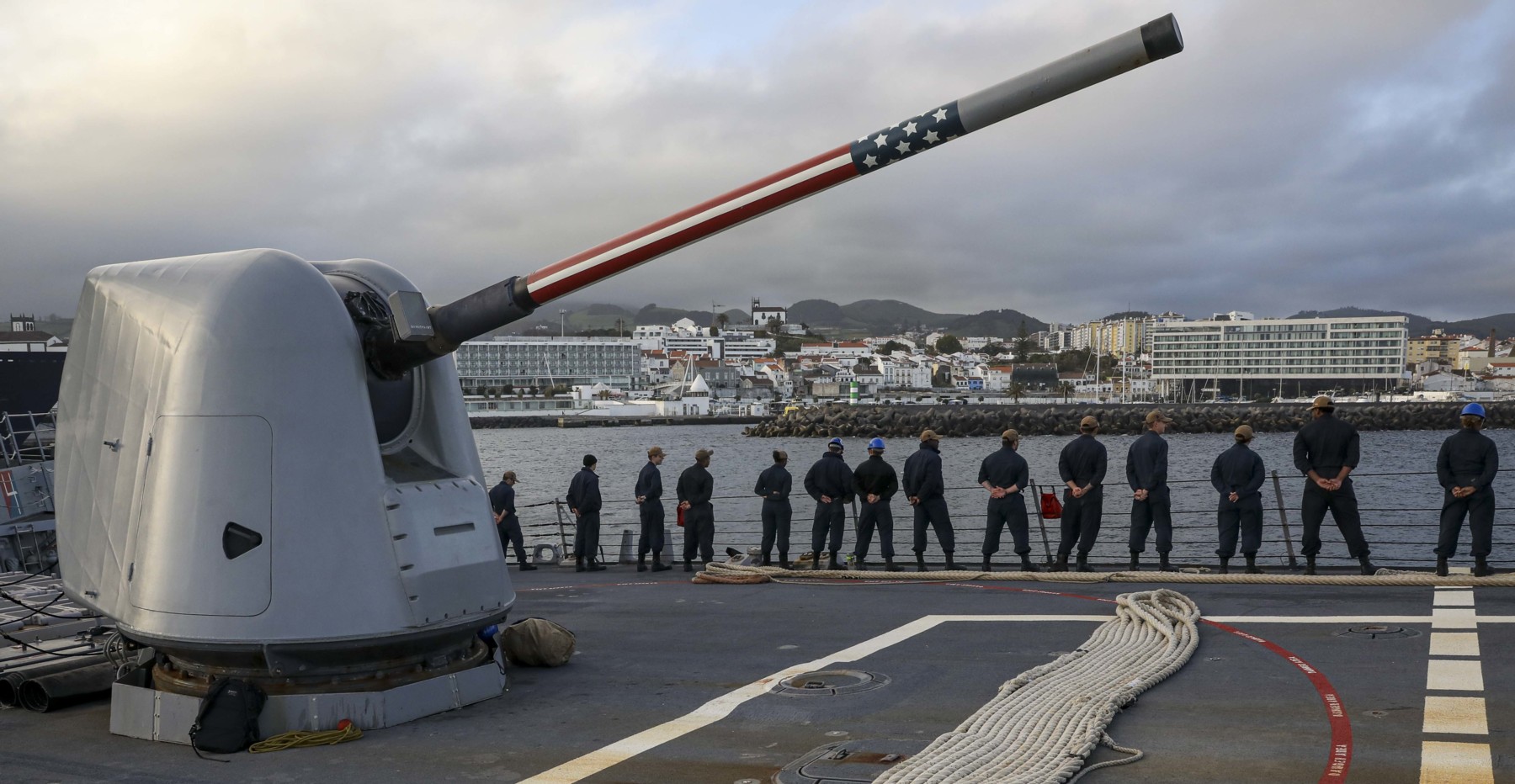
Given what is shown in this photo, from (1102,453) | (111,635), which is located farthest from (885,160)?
(1102,453)

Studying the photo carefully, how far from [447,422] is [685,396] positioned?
127 meters

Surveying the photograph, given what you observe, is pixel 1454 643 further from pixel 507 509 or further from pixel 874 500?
pixel 507 509

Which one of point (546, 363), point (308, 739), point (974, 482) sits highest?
point (546, 363)

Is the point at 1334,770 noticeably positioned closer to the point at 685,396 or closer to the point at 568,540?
the point at 568,540

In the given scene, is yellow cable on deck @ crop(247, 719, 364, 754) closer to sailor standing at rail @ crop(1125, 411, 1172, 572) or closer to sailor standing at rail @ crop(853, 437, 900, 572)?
sailor standing at rail @ crop(853, 437, 900, 572)

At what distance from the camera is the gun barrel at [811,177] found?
479cm

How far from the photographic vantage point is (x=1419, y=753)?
191 inches

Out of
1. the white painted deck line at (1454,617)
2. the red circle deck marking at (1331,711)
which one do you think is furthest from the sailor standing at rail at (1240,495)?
the red circle deck marking at (1331,711)

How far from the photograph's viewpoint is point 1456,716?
541 centimetres

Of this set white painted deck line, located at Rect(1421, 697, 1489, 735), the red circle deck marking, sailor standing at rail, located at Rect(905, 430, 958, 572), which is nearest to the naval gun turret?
the red circle deck marking

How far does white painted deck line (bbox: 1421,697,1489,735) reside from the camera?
17.0ft

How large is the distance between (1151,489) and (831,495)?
11.7 ft

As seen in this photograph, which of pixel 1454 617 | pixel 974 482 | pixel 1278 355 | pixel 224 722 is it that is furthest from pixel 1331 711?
pixel 1278 355

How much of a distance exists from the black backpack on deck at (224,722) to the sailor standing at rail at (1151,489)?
8779 millimetres
